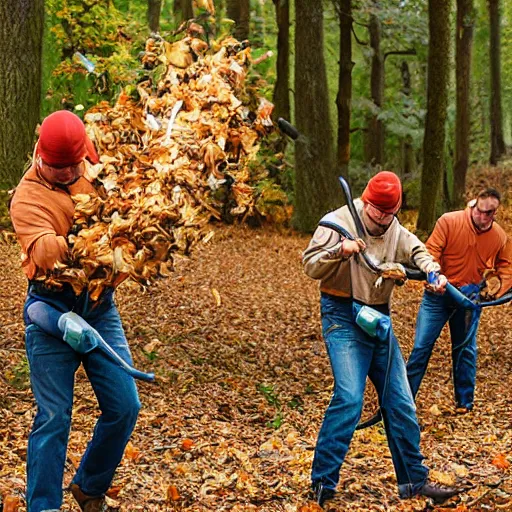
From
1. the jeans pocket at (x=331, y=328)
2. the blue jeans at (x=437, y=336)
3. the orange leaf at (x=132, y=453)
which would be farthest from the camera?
the blue jeans at (x=437, y=336)

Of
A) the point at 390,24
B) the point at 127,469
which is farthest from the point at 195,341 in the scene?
the point at 390,24

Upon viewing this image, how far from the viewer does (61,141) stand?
468cm

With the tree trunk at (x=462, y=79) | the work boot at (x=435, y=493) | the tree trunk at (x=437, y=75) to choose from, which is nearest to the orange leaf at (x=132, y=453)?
the work boot at (x=435, y=493)

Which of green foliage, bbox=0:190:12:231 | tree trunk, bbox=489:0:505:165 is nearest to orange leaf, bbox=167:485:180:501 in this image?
green foliage, bbox=0:190:12:231

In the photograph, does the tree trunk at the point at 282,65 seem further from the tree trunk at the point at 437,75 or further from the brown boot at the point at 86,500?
the brown boot at the point at 86,500

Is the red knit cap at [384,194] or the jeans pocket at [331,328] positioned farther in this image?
the jeans pocket at [331,328]

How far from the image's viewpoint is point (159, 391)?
828 cm

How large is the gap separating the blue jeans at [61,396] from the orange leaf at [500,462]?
3.02 meters

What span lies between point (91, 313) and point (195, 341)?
5045 millimetres

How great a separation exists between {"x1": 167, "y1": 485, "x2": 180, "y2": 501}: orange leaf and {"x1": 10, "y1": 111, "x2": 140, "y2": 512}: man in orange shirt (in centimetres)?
84

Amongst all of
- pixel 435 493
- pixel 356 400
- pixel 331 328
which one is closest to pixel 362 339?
pixel 331 328

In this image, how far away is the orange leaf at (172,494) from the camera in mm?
5762

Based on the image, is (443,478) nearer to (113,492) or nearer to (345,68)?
(113,492)

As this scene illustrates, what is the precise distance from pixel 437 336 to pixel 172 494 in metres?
3.34
